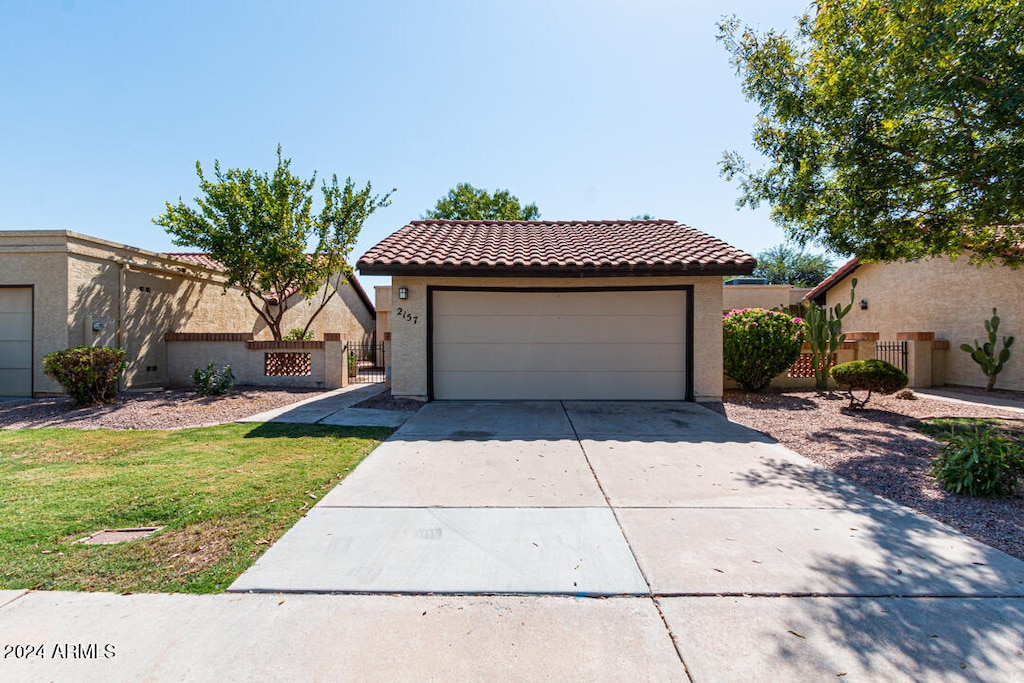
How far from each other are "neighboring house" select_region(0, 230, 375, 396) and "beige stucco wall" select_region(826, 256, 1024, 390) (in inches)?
760

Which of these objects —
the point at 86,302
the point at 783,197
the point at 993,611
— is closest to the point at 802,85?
the point at 783,197

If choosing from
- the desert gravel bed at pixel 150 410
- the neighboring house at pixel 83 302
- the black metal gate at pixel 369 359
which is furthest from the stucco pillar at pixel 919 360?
the neighboring house at pixel 83 302

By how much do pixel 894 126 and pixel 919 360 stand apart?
9.25 metres

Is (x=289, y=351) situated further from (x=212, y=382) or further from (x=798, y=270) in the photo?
(x=798, y=270)

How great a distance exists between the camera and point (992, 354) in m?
12.0

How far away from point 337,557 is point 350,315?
1929cm

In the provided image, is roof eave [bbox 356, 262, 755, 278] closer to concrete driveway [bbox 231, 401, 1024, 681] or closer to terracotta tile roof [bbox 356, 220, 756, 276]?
terracotta tile roof [bbox 356, 220, 756, 276]

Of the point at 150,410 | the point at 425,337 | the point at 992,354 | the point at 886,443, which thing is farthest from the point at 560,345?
the point at 992,354

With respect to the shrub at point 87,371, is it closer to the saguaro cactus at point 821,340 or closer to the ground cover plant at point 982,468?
the ground cover plant at point 982,468

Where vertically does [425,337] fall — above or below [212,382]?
above

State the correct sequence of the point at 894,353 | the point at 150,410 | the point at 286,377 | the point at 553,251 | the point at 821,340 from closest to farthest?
the point at 150,410 → the point at 553,251 → the point at 821,340 → the point at 286,377 → the point at 894,353

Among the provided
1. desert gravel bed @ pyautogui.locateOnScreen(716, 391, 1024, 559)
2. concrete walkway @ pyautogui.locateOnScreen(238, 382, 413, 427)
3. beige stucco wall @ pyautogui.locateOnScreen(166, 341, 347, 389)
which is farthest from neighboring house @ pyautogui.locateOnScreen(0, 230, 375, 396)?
desert gravel bed @ pyautogui.locateOnScreen(716, 391, 1024, 559)

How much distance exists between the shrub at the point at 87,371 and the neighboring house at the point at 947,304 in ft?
60.0

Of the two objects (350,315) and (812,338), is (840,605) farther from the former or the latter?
(350,315)
